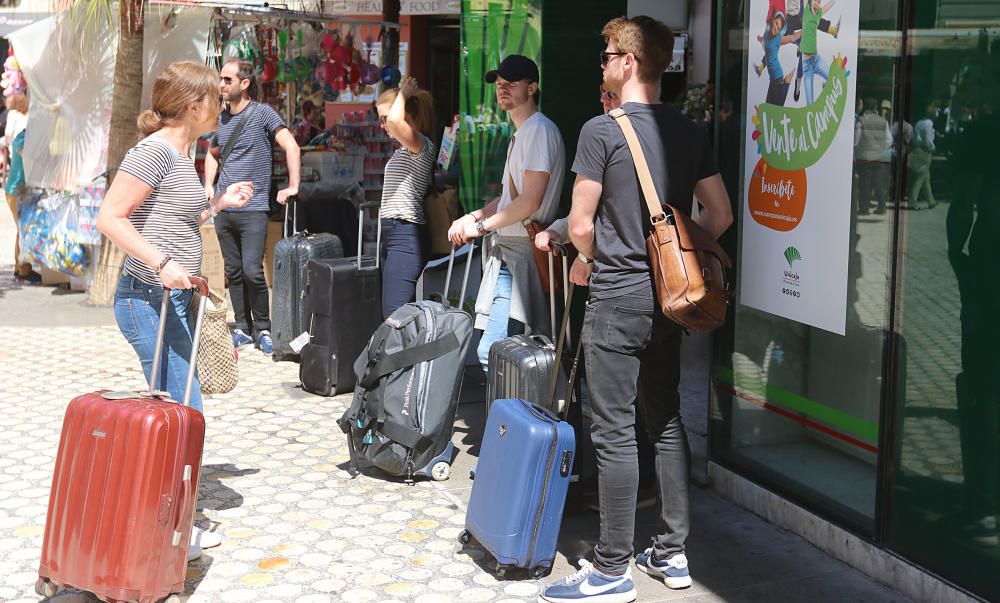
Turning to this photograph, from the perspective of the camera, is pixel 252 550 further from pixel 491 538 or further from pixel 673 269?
pixel 673 269

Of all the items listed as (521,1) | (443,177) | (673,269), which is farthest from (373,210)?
(673,269)

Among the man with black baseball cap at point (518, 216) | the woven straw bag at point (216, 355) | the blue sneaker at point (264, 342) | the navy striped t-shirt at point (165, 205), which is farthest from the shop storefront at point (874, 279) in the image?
the blue sneaker at point (264, 342)

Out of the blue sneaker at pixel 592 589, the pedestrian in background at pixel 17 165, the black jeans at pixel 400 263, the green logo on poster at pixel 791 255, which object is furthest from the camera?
the pedestrian in background at pixel 17 165

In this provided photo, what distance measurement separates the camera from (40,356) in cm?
796

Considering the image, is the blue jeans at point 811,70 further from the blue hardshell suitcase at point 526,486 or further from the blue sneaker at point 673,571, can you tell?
the blue sneaker at point 673,571

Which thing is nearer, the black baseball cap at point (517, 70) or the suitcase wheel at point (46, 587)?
the suitcase wheel at point (46, 587)

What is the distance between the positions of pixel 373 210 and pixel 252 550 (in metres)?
5.92

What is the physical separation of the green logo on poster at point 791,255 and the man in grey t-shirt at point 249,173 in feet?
14.4

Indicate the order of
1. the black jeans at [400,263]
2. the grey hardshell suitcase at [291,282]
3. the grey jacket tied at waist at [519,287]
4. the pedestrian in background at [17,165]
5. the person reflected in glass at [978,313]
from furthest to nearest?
the pedestrian in background at [17,165], the grey hardshell suitcase at [291,282], the black jeans at [400,263], the grey jacket tied at waist at [519,287], the person reflected in glass at [978,313]

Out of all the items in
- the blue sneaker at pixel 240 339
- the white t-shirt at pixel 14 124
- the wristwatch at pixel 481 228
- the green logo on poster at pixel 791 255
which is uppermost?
the white t-shirt at pixel 14 124

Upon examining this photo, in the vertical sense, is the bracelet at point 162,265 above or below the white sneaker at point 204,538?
above

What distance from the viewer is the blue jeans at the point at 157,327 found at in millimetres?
4301

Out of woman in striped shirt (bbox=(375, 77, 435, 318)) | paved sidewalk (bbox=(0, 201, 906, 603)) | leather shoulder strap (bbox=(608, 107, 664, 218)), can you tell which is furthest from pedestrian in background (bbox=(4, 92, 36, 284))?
leather shoulder strap (bbox=(608, 107, 664, 218))

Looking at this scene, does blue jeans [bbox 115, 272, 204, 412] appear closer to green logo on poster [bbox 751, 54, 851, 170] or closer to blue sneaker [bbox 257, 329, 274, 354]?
green logo on poster [bbox 751, 54, 851, 170]
